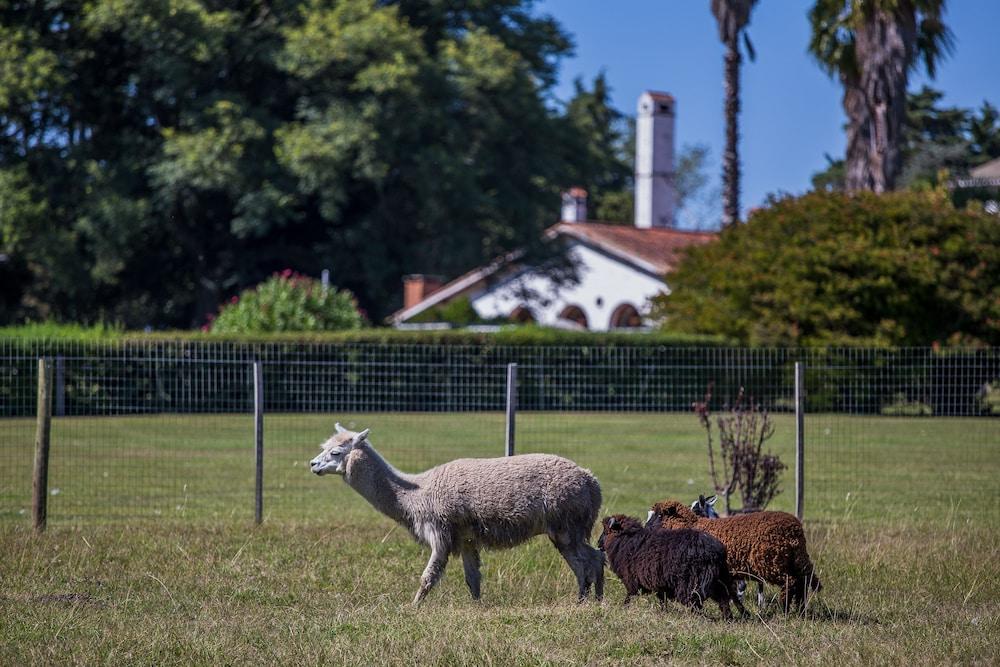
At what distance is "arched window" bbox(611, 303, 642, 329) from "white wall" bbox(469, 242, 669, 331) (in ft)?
0.92

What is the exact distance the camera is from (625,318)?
47812 mm

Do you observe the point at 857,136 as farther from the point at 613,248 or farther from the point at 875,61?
the point at 613,248

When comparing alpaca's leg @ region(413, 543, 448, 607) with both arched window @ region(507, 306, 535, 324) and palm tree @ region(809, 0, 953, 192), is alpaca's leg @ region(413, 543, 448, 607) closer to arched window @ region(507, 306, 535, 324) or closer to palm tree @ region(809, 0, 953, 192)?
palm tree @ region(809, 0, 953, 192)

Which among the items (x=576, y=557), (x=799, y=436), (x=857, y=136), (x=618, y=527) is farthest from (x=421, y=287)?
(x=618, y=527)

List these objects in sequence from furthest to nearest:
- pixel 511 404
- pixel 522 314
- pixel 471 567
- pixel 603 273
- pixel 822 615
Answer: pixel 522 314, pixel 603 273, pixel 511 404, pixel 471 567, pixel 822 615

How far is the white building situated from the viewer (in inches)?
1795

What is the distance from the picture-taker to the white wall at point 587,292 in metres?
45.5

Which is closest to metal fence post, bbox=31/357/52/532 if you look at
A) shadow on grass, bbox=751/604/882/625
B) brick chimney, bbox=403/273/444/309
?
shadow on grass, bbox=751/604/882/625

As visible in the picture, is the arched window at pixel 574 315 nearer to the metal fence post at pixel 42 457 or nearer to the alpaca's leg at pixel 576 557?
the metal fence post at pixel 42 457

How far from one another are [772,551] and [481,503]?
2229 millimetres

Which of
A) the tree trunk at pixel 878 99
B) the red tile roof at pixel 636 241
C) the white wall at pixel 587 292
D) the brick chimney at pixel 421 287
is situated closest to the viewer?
the tree trunk at pixel 878 99

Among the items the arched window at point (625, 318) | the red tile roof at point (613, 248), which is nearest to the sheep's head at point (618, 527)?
the red tile roof at point (613, 248)

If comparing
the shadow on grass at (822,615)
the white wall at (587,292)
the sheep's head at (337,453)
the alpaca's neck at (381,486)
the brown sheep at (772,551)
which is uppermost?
the white wall at (587,292)

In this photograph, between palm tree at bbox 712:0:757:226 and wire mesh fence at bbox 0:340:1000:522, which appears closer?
wire mesh fence at bbox 0:340:1000:522
